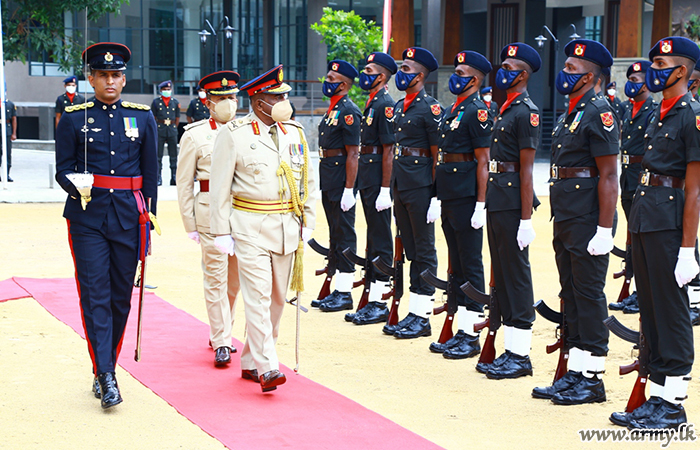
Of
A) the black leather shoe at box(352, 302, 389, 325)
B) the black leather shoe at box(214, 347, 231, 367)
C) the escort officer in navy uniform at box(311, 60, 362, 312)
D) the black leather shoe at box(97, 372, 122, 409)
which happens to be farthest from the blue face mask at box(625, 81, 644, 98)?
the black leather shoe at box(97, 372, 122, 409)

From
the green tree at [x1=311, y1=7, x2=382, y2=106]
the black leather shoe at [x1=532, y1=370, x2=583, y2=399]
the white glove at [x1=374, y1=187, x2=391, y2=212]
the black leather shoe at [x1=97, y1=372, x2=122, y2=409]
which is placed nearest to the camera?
the black leather shoe at [x1=97, y1=372, x2=122, y2=409]

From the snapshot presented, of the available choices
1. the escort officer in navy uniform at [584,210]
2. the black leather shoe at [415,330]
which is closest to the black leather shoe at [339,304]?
the black leather shoe at [415,330]

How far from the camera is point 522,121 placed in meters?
6.14

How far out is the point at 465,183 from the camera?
22.7 ft

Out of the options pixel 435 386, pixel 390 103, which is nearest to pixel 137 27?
pixel 390 103

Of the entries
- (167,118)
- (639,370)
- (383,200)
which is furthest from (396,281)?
(167,118)

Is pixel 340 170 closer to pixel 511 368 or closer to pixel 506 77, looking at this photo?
pixel 506 77

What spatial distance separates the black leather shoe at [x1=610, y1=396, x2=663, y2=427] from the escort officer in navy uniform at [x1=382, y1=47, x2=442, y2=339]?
258cm

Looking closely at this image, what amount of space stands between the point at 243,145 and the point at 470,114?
2.01 meters

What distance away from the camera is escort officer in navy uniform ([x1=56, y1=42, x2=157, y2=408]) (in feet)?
18.2

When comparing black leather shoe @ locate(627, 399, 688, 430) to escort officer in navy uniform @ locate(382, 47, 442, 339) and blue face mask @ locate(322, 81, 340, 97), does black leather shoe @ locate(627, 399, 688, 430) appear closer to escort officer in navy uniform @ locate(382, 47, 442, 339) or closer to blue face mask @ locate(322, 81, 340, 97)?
escort officer in navy uniform @ locate(382, 47, 442, 339)

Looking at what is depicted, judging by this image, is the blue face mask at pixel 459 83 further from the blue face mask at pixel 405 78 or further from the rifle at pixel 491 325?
the rifle at pixel 491 325

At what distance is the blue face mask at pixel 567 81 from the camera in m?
5.78

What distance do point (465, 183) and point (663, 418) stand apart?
2536mm
